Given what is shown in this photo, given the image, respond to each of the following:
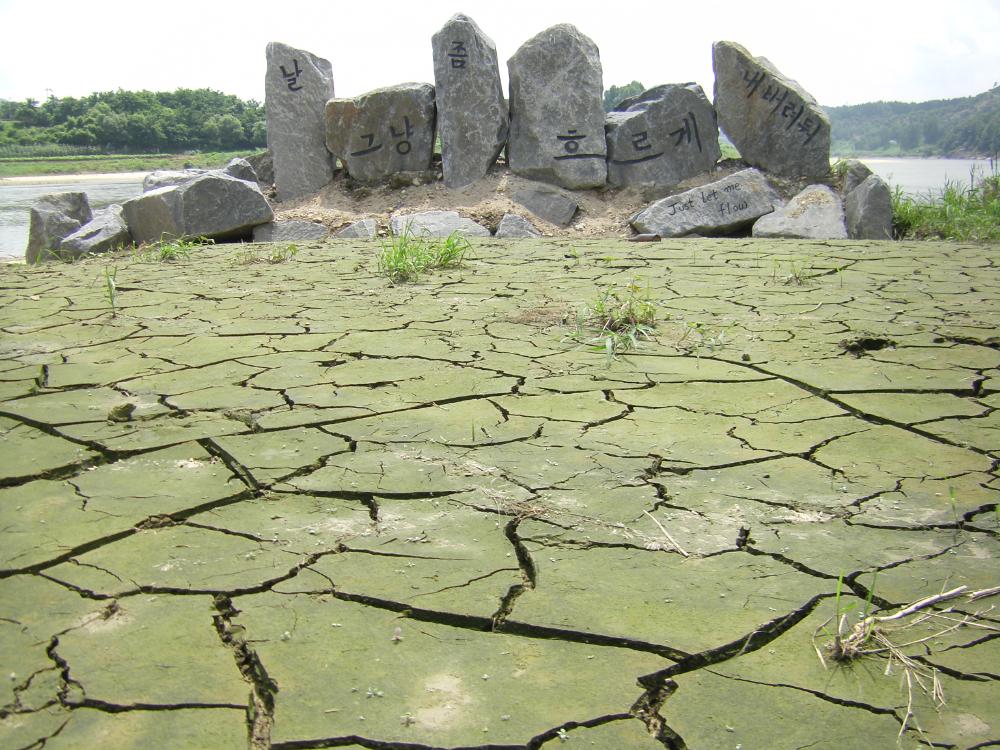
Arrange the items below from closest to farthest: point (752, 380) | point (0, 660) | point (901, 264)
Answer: point (0, 660) < point (752, 380) < point (901, 264)

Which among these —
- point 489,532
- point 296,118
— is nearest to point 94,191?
point 296,118

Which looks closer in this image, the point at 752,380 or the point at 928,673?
the point at 928,673

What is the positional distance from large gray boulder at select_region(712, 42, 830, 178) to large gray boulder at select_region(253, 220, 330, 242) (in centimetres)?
436

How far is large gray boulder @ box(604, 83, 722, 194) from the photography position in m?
8.82

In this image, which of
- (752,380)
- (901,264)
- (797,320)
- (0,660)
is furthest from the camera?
(901,264)

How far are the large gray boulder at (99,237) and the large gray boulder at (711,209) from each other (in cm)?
469

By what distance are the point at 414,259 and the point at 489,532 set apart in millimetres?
3662

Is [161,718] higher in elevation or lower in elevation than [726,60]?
lower

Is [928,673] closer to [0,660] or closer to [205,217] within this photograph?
[0,660]

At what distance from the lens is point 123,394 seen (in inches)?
113

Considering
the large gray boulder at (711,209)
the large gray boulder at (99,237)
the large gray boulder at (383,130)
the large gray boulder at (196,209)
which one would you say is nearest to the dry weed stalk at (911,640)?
the large gray boulder at (711,209)

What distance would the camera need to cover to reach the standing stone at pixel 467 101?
8508 mm

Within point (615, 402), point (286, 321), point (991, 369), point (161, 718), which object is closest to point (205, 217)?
point (286, 321)

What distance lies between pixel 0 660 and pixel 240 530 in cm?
55
